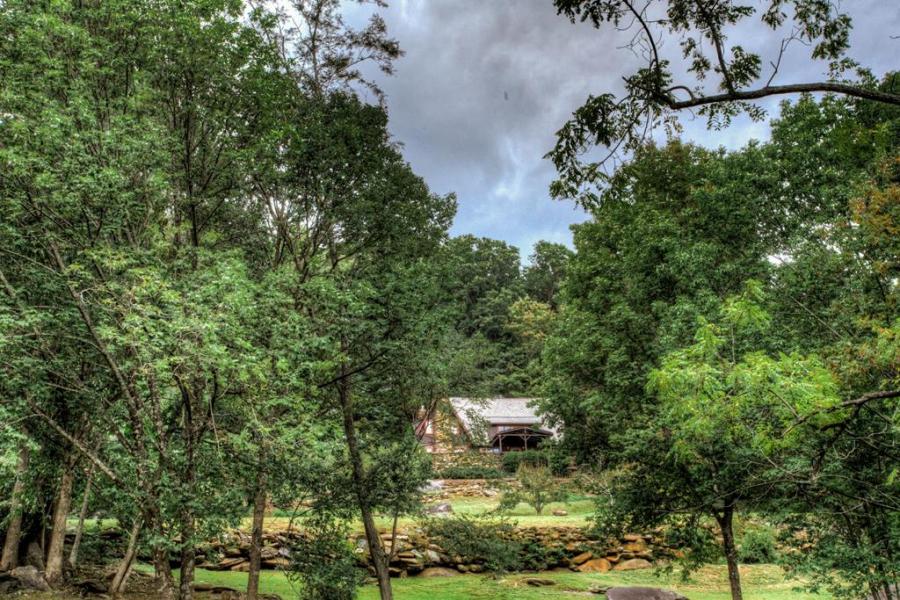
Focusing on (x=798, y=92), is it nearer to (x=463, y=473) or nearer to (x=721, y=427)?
(x=721, y=427)

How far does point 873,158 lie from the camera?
1188cm

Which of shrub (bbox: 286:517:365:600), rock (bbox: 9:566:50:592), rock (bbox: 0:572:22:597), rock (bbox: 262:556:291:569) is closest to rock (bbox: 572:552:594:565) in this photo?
rock (bbox: 262:556:291:569)

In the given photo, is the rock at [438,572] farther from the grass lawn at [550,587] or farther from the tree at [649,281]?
the tree at [649,281]

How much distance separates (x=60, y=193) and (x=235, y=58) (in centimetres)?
376

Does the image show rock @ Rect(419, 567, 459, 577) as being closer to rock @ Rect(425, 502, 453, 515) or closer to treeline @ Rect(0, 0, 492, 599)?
rock @ Rect(425, 502, 453, 515)

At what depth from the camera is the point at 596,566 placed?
56.8 ft

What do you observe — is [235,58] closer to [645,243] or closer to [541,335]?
[645,243]

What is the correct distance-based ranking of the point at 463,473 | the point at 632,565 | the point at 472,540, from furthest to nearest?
the point at 463,473, the point at 632,565, the point at 472,540

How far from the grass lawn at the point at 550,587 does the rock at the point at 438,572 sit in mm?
337

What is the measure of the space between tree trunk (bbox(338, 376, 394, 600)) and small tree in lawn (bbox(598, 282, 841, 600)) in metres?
4.44

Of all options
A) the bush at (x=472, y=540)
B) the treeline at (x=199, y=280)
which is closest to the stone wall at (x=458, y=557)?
the bush at (x=472, y=540)

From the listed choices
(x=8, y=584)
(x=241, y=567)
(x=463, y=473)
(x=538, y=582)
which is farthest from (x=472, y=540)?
(x=463, y=473)

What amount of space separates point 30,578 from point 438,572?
974 cm

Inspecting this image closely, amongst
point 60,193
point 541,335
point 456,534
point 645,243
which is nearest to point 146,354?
point 60,193
